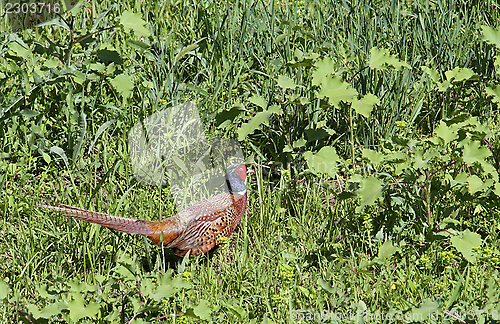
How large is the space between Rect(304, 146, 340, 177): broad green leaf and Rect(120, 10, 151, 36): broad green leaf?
4.76 ft

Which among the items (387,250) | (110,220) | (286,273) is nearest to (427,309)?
(387,250)

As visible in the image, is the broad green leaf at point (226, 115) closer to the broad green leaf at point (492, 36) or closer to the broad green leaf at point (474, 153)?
the broad green leaf at point (474, 153)

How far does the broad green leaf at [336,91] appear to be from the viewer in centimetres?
305

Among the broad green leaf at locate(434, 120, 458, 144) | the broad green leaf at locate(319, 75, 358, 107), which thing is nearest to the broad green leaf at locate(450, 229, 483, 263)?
→ the broad green leaf at locate(434, 120, 458, 144)

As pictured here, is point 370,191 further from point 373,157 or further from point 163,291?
point 163,291

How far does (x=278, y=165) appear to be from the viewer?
376 centimetres

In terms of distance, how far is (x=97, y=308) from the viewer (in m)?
2.12

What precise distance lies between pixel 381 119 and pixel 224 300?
1.93m

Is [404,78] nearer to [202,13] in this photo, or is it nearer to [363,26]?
[363,26]

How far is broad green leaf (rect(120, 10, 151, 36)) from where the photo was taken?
11.0 ft

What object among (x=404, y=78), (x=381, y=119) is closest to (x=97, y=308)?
(x=381, y=119)

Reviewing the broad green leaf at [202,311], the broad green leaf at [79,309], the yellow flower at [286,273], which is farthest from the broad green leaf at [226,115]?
the broad green leaf at [79,309]

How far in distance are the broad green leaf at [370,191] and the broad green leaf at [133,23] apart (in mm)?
1850

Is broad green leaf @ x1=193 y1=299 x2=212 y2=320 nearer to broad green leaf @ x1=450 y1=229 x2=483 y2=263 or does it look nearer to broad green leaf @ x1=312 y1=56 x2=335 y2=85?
broad green leaf @ x1=450 y1=229 x2=483 y2=263
